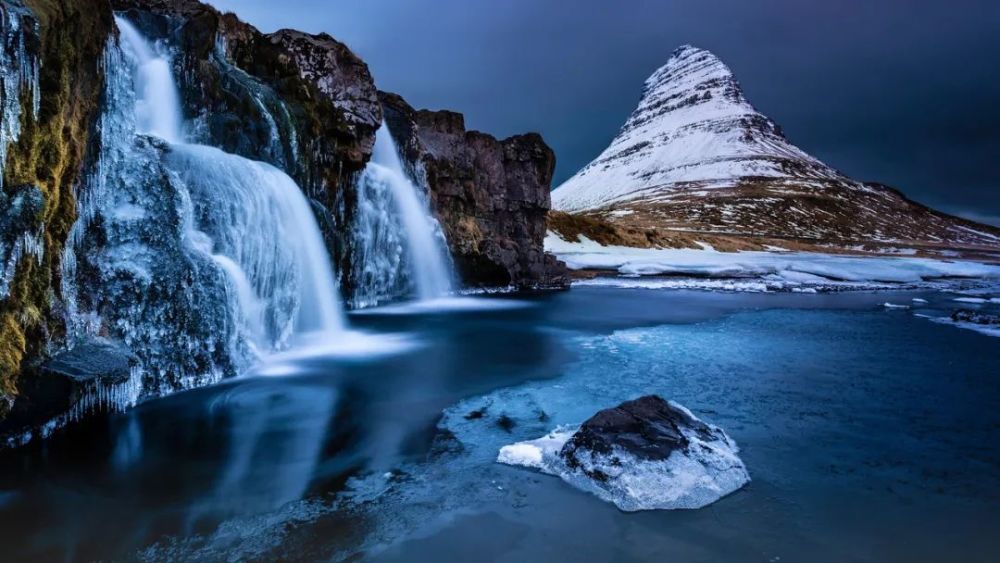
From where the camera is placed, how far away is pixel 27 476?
6.06 metres

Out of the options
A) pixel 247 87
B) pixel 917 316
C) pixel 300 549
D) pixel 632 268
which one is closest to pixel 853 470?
pixel 300 549

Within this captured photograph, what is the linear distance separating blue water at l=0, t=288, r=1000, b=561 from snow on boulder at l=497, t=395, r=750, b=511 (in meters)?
0.18

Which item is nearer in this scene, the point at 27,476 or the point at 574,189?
the point at 27,476

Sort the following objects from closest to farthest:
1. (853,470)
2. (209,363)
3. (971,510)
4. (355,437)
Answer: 1. (971,510)
2. (853,470)
3. (355,437)
4. (209,363)

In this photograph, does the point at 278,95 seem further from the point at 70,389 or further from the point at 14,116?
the point at 70,389

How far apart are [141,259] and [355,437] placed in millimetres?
4803

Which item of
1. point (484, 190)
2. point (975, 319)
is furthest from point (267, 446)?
point (484, 190)

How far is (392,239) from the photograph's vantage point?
23.7 m

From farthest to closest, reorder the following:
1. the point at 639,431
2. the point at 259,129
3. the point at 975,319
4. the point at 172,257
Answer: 1. the point at 975,319
2. the point at 259,129
3. the point at 172,257
4. the point at 639,431

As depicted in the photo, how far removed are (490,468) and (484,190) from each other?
1047 inches

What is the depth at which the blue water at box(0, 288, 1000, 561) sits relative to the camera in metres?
4.93

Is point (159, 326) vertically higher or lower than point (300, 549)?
higher

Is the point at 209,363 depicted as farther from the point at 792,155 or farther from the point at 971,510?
the point at 792,155

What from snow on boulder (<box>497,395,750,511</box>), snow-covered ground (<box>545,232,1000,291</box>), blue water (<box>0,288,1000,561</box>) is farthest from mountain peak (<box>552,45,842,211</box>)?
snow on boulder (<box>497,395,750,511</box>)
